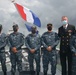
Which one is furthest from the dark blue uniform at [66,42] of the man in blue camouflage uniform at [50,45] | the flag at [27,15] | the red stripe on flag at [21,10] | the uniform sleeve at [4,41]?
the red stripe on flag at [21,10]

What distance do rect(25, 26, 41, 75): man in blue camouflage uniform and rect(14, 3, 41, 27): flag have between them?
69.7 inches

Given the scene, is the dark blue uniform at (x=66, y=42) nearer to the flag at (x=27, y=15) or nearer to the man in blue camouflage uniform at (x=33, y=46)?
the man in blue camouflage uniform at (x=33, y=46)

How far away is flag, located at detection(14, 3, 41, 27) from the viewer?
10.5 m

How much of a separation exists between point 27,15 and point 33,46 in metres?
2.50

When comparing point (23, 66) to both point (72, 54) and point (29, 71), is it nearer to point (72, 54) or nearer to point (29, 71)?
point (29, 71)

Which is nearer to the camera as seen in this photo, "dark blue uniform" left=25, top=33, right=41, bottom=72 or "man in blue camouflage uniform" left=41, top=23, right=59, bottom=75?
"man in blue camouflage uniform" left=41, top=23, right=59, bottom=75

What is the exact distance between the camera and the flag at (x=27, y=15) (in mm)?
10492

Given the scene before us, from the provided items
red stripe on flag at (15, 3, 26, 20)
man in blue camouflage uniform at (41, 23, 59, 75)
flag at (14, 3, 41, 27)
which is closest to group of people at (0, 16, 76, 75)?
man in blue camouflage uniform at (41, 23, 59, 75)

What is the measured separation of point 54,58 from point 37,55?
0.51 metres

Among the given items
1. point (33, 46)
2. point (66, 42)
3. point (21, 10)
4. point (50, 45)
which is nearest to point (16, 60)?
point (33, 46)

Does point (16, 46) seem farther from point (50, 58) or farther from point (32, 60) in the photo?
point (50, 58)

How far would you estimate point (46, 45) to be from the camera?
8.45 meters

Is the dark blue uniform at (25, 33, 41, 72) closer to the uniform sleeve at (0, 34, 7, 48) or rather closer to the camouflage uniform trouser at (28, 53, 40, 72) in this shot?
the camouflage uniform trouser at (28, 53, 40, 72)

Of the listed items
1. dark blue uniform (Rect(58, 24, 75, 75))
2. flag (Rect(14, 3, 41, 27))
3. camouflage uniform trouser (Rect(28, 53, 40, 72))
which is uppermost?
flag (Rect(14, 3, 41, 27))
